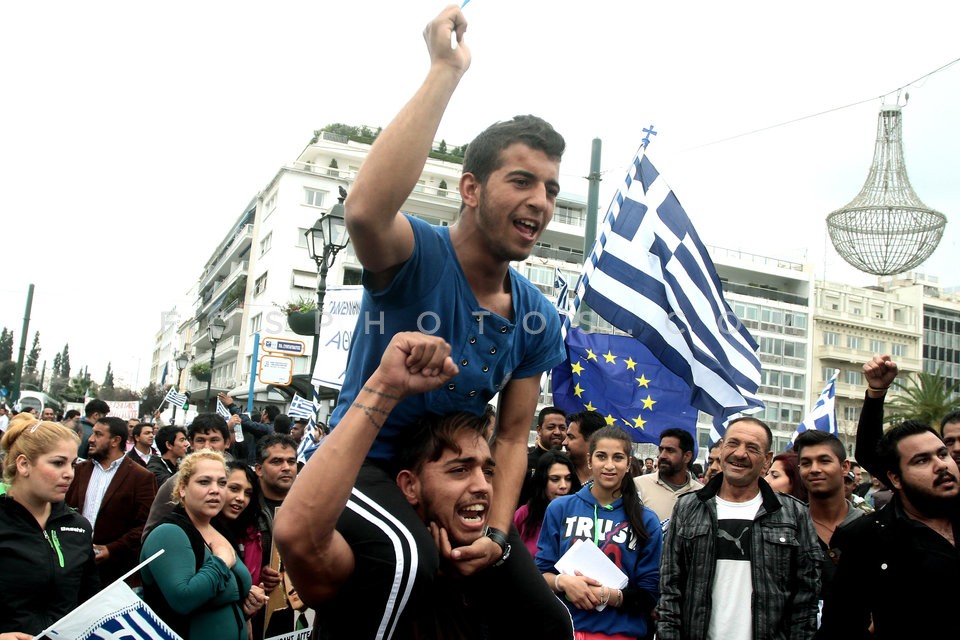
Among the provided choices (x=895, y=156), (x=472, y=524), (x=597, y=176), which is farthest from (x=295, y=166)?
(x=472, y=524)

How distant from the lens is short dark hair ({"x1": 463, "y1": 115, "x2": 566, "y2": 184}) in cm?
288

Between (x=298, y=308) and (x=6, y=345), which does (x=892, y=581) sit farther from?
(x=6, y=345)

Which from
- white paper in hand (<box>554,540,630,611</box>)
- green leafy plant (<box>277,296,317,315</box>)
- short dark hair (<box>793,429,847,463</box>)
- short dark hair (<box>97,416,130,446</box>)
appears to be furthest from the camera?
green leafy plant (<box>277,296,317,315</box>)

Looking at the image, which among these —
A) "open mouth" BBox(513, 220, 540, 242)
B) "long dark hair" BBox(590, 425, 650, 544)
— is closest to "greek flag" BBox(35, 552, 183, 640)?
"open mouth" BBox(513, 220, 540, 242)

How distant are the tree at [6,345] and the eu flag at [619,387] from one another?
429 ft

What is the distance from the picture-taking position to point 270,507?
666 centimetres

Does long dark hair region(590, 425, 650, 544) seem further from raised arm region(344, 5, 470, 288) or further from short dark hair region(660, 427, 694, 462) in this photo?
raised arm region(344, 5, 470, 288)

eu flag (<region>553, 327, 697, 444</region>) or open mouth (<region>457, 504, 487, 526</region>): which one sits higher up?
eu flag (<region>553, 327, 697, 444</region>)

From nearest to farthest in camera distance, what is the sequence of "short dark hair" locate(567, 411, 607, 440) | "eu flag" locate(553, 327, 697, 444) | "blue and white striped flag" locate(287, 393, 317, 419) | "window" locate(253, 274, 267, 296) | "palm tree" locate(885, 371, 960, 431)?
"short dark hair" locate(567, 411, 607, 440), "eu flag" locate(553, 327, 697, 444), "blue and white striped flag" locate(287, 393, 317, 419), "palm tree" locate(885, 371, 960, 431), "window" locate(253, 274, 267, 296)

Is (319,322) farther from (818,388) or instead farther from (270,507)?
(818,388)

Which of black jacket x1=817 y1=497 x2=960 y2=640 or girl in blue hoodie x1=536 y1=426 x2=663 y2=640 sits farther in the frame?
girl in blue hoodie x1=536 y1=426 x2=663 y2=640

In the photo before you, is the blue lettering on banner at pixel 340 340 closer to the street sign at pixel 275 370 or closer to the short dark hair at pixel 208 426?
the short dark hair at pixel 208 426

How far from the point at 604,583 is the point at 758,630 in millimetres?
980

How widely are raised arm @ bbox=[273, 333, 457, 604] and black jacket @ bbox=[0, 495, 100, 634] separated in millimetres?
2900
